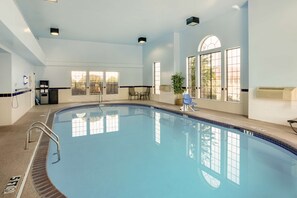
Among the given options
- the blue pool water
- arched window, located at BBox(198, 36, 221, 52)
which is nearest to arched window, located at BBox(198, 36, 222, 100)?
arched window, located at BBox(198, 36, 221, 52)

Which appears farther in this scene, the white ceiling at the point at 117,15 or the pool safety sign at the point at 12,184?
the white ceiling at the point at 117,15

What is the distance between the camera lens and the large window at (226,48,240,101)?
22.9ft

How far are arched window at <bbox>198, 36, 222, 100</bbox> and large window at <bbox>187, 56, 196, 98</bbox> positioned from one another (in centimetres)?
40

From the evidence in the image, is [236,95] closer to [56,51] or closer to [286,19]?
[286,19]

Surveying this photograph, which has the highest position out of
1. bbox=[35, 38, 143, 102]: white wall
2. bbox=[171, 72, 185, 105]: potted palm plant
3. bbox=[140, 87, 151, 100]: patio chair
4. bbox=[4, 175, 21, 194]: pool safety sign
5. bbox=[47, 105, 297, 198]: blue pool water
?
bbox=[35, 38, 143, 102]: white wall

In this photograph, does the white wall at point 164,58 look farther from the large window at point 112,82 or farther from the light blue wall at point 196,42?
the large window at point 112,82

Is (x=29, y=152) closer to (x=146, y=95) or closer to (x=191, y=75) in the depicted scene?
A: (x=191, y=75)

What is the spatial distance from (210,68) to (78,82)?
290 inches

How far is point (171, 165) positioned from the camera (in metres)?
3.27

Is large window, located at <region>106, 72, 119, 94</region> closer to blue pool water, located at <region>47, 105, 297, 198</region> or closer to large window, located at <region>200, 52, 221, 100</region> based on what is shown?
large window, located at <region>200, 52, 221, 100</region>

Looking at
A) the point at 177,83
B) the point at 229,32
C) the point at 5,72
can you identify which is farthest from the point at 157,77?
the point at 5,72

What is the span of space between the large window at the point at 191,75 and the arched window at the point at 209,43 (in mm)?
650

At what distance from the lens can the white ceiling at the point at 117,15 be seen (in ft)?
19.9

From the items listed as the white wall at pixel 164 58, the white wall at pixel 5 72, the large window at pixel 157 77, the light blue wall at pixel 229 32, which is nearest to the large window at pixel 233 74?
the light blue wall at pixel 229 32
